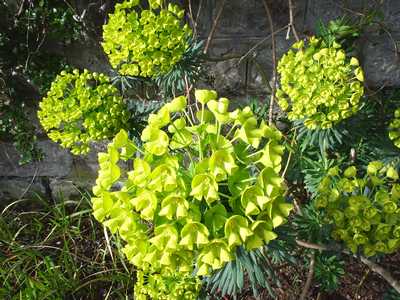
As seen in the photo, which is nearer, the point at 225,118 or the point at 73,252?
the point at 225,118

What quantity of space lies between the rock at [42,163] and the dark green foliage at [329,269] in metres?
1.73

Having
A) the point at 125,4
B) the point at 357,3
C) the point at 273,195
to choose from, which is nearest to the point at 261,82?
the point at 357,3

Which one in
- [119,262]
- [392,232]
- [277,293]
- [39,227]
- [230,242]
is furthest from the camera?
[39,227]

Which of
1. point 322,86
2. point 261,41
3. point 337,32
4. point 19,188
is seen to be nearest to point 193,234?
point 322,86

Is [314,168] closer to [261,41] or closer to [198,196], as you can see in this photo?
[261,41]

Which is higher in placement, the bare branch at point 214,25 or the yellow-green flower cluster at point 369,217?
the bare branch at point 214,25

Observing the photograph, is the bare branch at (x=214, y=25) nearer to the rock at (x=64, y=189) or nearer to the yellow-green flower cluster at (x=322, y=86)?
the yellow-green flower cluster at (x=322, y=86)

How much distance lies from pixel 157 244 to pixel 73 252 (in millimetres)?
1906

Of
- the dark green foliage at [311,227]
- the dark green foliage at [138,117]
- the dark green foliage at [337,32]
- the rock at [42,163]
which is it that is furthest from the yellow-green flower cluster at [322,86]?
the rock at [42,163]

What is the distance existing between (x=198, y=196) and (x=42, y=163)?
2.18m

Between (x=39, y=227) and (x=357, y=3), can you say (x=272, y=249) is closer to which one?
(x=357, y=3)

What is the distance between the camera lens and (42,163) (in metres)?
2.85

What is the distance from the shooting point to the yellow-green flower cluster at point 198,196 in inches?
37.4

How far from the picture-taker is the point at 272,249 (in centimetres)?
128
